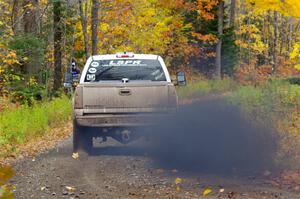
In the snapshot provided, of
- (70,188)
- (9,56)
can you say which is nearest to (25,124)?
(9,56)

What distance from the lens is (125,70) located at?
11.0 metres

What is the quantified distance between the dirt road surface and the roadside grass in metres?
1.96

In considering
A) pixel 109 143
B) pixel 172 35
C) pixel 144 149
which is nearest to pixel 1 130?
pixel 109 143

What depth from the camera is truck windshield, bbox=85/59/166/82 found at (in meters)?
10.8

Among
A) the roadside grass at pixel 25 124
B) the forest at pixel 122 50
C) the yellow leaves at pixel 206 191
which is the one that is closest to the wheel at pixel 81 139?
the forest at pixel 122 50

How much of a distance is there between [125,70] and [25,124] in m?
4.07

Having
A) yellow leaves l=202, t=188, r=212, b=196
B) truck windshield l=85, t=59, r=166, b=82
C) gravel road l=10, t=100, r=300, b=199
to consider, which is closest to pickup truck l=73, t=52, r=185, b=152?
gravel road l=10, t=100, r=300, b=199

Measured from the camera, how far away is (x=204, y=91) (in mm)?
27453

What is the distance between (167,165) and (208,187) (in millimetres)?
1754

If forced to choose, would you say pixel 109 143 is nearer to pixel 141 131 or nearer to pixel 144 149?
pixel 144 149

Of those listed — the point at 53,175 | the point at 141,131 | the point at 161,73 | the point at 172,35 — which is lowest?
the point at 53,175

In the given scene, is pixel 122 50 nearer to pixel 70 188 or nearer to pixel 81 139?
pixel 81 139

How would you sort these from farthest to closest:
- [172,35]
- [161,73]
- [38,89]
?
[172,35], [38,89], [161,73]

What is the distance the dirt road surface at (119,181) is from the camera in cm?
717
